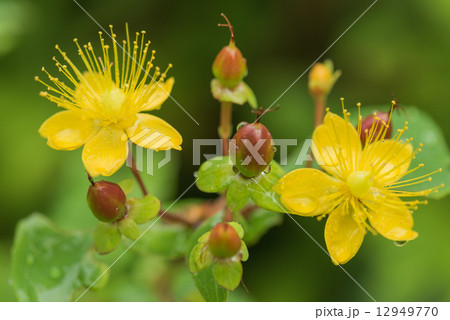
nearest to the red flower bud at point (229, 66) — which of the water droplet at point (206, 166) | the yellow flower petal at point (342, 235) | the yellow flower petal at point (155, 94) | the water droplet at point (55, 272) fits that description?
the yellow flower petal at point (155, 94)

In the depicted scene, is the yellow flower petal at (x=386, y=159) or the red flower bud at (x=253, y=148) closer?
the red flower bud at (x=253, y=148)

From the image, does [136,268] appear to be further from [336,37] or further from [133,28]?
[336,37]

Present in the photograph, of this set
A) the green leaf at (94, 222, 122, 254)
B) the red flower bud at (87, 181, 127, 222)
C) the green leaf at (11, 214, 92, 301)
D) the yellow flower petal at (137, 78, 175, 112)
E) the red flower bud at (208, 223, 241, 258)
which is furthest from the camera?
the green leaf at (11, 214, 92, 301)

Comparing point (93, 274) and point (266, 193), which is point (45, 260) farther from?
point (266, 193)

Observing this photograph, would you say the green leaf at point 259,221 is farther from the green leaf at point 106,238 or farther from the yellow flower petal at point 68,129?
the yellow flower petal at point 68,129

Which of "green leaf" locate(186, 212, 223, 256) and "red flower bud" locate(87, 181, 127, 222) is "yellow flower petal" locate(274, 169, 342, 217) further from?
"red flower bud" locate(87, 181, 127, 222)

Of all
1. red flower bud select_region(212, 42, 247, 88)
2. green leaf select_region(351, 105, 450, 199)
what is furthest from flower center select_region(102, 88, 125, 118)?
green leaf select_region(351, 105, 450, 199)

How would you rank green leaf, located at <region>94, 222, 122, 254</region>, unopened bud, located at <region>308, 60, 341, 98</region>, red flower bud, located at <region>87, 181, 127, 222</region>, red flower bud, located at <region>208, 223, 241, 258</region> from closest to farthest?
red flower bud, located at <region>208, 223, 241, 258</region> → red flower bud, located at <region>87, 181, 127, 222</region> → green leaf, located at <region>94, 222, 122, 254</region> → unopened bud, located at <region>308, 60, 341, 98</region>

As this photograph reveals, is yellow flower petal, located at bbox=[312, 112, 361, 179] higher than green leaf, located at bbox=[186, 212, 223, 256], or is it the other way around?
yellow flower petal, located at bbox=[312, 112, 361, 179]
